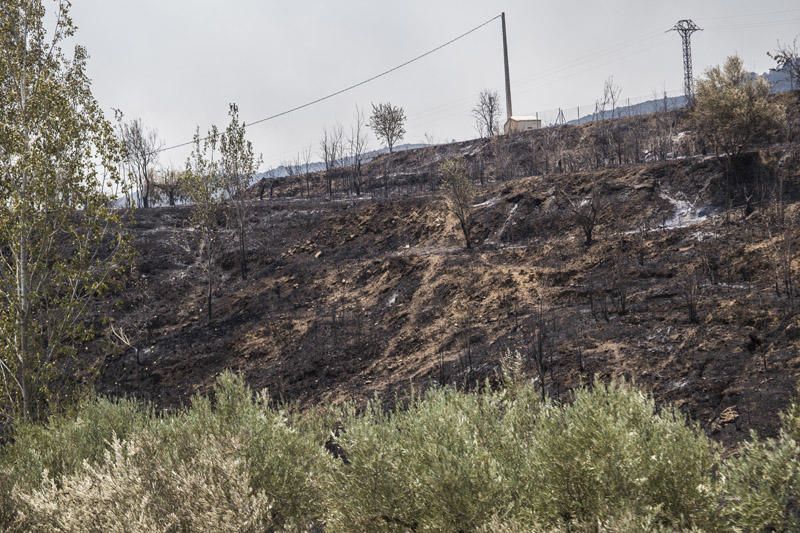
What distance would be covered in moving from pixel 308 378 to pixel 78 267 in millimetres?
6938

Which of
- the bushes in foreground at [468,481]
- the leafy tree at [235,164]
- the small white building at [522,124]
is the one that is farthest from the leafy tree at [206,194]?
the small white building at [522,124]

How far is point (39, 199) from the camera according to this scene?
444 inches

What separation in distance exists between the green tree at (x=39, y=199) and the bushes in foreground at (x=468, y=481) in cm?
456

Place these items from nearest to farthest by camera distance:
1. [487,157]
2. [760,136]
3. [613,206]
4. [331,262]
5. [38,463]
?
1. [38,463]
2. [613,206]
3. [760,136]
4. [331,262]
5. [487,157]

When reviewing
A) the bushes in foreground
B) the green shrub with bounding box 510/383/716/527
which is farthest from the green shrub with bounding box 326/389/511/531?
the green shrub with bounding box 510/383/716/527

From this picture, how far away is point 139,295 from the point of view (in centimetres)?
2553

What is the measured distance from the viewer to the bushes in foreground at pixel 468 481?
4797 mm

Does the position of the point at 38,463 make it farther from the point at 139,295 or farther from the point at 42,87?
the point at 139,295

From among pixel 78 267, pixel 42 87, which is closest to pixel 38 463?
pixel 78 267

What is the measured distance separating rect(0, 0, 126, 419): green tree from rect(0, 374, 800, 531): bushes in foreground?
15.0 ft

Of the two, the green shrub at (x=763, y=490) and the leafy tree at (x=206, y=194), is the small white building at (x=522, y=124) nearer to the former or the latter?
the leafy tree at (x=206, y=194)

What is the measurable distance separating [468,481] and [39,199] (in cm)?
999

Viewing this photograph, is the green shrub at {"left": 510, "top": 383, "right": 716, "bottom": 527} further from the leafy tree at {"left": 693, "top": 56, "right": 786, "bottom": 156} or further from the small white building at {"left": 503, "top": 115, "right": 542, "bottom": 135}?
the small white building at {"left": 503, "top": 115, "right": 542, "bottom": 135}

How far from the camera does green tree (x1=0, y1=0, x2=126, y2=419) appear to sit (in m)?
11.0
